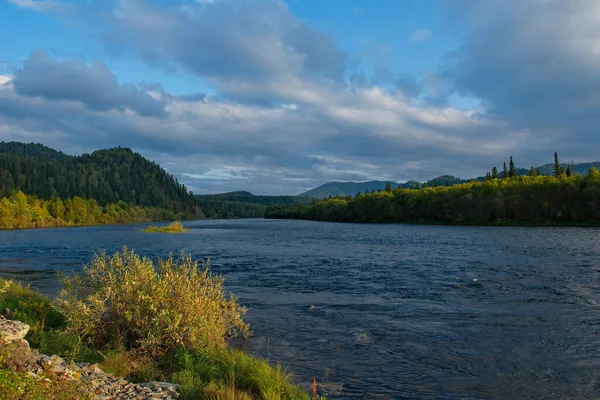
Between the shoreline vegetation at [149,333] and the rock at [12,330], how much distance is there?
4.27 feet

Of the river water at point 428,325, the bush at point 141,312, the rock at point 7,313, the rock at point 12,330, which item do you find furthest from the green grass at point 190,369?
the river water at point 428,325

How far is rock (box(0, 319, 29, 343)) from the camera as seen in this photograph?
9.97 m

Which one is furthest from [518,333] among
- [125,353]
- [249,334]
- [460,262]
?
[460,262]

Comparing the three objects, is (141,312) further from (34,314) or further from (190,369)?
(34,314)

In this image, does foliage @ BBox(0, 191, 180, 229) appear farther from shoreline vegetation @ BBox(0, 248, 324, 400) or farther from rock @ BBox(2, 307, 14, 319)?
shoreline vegetation @ BBox(0, 248, 324, 400)

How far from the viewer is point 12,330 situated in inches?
429

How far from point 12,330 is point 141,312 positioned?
3.54 meters

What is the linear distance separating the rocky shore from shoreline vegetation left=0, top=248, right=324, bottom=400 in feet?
2.32

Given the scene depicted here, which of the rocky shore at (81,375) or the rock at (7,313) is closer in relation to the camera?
the rocky shore at (81,375)

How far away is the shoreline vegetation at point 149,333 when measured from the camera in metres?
11.1

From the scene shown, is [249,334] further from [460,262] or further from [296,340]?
[460,262]

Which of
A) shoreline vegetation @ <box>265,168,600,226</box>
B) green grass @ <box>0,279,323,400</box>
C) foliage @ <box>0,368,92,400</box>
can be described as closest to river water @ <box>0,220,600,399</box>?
green grass @ <box>0,279,323,400</box>

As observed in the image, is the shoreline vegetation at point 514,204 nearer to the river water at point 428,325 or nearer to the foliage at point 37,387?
the river water at point 428,325

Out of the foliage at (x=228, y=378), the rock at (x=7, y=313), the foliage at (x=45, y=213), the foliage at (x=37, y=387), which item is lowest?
the foliage at (x=228, y=378)
